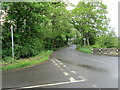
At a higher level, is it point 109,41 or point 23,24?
point 23,24

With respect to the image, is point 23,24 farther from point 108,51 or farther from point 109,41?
point 109,41

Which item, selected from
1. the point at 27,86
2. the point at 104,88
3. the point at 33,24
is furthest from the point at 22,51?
the point at 104,88

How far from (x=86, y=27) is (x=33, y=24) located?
1614 centimetres

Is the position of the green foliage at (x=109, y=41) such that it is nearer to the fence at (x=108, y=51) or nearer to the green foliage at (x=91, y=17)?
A: the fence at (x=108, y=51)

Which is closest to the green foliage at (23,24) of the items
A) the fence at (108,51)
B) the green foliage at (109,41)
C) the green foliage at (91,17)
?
the fence at (108,51)

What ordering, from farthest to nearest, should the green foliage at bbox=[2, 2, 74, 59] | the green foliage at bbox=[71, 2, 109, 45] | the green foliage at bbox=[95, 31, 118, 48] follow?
the green foliage at bbox=[71, 2, 109, 45]
the green foliage at bbox=[95, 31, 118, 48]
the green foliage at bbox=[2, 2, 74, 59]

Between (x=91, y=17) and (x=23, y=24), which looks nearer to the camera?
(x=23, y=24)

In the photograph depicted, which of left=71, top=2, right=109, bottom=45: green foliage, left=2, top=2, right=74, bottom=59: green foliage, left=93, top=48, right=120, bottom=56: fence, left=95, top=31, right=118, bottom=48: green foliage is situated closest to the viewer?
left=2, top=2, right=74, bottom=59: green foliage

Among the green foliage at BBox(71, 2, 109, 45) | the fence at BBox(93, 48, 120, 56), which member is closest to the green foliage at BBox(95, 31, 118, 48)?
the fence at BBox(93, 48, 120, 56)

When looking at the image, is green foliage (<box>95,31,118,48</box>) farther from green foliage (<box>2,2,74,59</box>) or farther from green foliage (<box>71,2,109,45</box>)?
green foliage (<box>2,2,74,59</box>)

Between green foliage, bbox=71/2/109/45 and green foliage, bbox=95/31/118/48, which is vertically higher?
green foliage, bbox=71/2/109/45

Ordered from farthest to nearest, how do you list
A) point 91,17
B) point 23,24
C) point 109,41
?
point 91,17 < point 109,41 < point 23,24

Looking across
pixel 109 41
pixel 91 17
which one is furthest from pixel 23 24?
pixel 91 17

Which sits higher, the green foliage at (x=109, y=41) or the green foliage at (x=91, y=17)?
the green foliage at (x=91, y=17)
